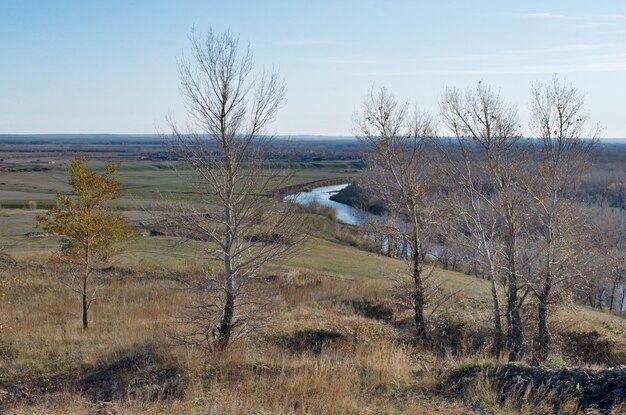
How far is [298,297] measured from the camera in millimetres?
20312

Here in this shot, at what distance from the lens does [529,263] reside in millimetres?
16266

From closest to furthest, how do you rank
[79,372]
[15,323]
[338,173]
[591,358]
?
[79,372] → [15,323] → [591,358] → [338,173]

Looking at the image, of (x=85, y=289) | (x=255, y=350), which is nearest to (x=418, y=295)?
(x=255, y=350)

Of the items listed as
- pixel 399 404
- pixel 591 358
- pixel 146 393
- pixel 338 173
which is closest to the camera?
pixel 399 404

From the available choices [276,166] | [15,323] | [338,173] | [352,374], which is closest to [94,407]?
[352,374]

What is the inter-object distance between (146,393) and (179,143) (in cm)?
426

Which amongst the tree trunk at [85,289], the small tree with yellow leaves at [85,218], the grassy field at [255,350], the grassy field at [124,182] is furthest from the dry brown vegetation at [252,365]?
the grassy field at [124,182]

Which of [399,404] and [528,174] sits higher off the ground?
[528,174]

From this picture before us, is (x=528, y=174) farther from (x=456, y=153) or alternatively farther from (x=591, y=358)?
(x=591, y=358)

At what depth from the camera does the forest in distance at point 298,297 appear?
7.41 m

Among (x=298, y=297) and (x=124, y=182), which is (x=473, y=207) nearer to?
(x=298, y=297)

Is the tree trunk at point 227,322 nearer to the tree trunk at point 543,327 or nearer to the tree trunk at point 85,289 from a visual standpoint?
the tree trunk at point 85,289

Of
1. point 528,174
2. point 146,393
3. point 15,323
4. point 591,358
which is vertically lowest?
point 591,358

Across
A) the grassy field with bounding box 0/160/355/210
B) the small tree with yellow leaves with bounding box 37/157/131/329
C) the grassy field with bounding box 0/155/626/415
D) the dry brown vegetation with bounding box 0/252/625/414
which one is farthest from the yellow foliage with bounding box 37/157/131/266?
the dry brown vegetation with bounding box 0/252/625/414
